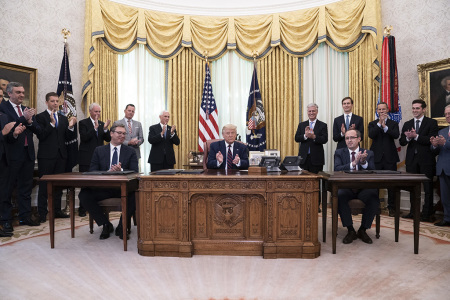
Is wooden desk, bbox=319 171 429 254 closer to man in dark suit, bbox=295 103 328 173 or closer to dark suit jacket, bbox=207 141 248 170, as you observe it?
dark suit jacket, bbox=207 141 248 170

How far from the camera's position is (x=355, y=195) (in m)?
4.28

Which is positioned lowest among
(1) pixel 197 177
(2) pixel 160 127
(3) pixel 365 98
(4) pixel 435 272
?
(4) pixel 435 272

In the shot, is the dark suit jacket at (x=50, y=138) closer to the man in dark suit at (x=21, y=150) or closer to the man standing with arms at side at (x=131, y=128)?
the man in dark suit at (x=21, y=150)

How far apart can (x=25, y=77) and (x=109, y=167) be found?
10.3 feet

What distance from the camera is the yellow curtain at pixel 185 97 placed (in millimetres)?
7574

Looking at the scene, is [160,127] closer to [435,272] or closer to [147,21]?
[147,21]

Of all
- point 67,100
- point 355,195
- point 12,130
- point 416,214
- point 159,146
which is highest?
point 67,100

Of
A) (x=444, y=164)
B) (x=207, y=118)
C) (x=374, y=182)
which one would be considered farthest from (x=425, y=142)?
(x=207, y=118)

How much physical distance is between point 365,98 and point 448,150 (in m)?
2.14

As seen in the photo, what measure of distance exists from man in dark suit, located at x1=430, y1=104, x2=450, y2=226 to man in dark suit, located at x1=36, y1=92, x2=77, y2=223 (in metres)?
6.04

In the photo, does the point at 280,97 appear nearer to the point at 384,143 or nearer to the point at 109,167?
the point at 384,143

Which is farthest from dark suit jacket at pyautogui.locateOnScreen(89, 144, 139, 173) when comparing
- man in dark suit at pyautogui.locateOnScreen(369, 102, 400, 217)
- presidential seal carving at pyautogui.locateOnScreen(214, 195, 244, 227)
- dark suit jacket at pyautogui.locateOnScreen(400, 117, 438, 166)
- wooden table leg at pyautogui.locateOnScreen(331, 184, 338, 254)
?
dark suit jacket at pyautogui.locateOnScreen(400, 117, 438, 166)

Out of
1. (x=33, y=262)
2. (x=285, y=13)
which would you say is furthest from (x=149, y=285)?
(x=285, y=13)

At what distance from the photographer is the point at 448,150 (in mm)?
5062
